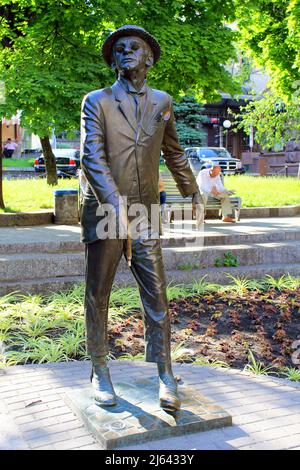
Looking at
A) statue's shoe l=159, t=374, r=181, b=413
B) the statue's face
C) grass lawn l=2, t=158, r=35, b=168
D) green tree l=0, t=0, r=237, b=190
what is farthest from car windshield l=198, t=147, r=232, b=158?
statue's shoe l=159, t=374, r=181, b=413

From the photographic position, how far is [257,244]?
31.0 ft

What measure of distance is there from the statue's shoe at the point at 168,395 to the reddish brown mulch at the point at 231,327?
165 centimetres

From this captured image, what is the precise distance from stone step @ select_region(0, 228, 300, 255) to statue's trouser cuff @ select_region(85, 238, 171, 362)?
198 inches

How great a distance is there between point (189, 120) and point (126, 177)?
→ 99.5 ft

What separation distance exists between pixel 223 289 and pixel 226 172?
21664mm

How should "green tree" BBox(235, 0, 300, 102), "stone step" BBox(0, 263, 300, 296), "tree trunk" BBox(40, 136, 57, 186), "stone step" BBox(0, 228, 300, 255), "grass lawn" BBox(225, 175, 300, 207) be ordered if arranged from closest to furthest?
"stone step" BBox(0, 263, 300, 296)
"stone step" BBox(0, 228, 300, 255)
"grass lawn" BBox(225, 175, 300, 207)
"tree trunk" BBox(40, 136, 57, 186)
"green tree" BBox(235, 0, 300, 102)

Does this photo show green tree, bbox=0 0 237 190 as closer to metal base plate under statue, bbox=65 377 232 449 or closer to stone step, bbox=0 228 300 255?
stone step, bbox=0 228 300 255

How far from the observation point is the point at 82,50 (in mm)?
A: 11523

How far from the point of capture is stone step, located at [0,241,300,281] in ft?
25.0

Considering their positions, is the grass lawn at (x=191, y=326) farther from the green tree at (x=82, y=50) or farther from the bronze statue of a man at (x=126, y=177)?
the green tree at (x=82, y=50)

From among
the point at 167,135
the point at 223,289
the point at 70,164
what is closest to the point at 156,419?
the point at 167,135

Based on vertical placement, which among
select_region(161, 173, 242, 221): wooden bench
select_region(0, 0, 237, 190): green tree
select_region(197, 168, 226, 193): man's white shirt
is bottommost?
select_region(161, 173, 242, 221): wooden bench

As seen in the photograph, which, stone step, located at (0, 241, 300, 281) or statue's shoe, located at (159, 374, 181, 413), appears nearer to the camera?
statue's shoe, located at (159, 374, 181, 413)
